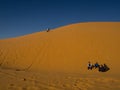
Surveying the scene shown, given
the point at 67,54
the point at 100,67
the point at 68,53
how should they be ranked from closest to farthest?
the point at 100,67 → the point at 67,54 → the point at 68,53

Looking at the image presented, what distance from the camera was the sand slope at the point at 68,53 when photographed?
1650 centimetres

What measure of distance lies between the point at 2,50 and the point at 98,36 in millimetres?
11607

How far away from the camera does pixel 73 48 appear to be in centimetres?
1928

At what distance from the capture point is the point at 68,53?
1845 cm

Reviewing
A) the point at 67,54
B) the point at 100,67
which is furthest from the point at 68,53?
the point at 100,67

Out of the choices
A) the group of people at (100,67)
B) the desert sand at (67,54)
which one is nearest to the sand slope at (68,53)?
the desert sand at (67,54)

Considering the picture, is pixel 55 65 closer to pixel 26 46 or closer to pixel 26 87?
pixel 26 46

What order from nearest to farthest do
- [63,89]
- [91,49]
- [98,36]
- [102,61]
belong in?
[63,89] → [102,61] → [91,49] → [98,36]

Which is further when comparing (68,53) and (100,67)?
(68,53)

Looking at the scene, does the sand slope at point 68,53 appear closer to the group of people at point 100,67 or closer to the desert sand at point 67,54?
the desert sand at point 67,54

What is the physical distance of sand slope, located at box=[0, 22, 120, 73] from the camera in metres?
16.5

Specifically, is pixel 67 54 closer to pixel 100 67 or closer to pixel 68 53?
pixel 68 53

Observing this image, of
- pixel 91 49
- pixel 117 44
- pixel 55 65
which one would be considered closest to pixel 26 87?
pixel 55 65

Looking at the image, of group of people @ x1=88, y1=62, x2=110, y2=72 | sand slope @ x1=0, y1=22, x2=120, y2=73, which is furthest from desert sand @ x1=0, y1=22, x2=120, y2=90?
group of people @ x1=88, y1=62, x2=110, y2=72
